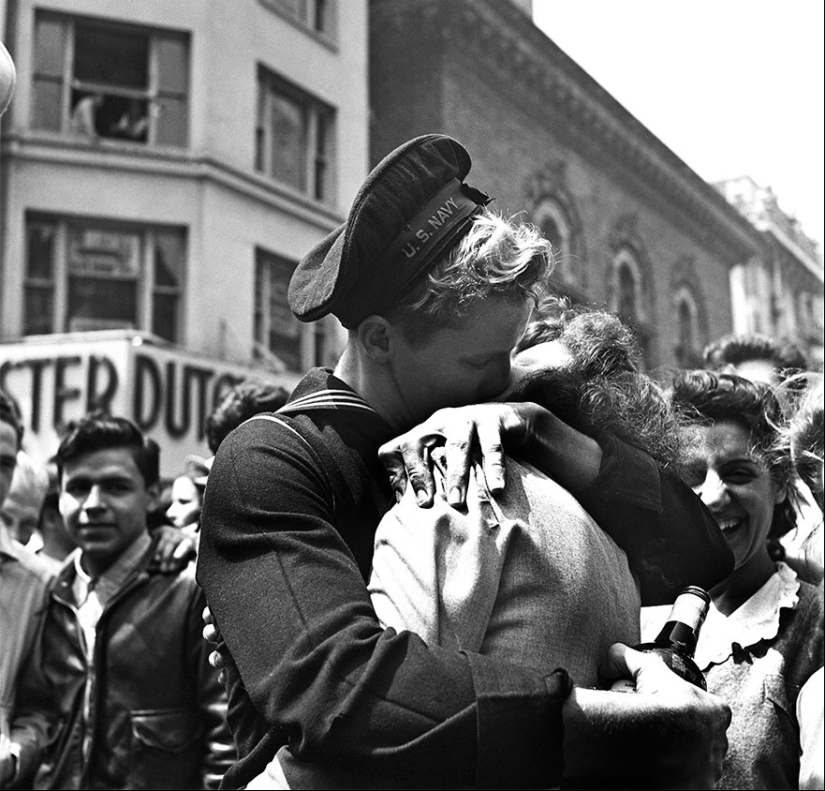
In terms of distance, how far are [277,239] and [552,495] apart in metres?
12.7

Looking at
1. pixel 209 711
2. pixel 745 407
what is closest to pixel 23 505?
pixel 209 711

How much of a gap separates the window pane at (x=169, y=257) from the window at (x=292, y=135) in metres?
1.52

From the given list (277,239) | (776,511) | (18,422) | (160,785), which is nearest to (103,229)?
(277,239)

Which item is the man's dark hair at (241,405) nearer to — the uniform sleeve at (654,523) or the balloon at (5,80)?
the balloon at (5,80)

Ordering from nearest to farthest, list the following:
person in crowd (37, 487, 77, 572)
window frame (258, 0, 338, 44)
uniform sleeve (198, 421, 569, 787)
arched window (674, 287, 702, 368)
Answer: uniform sleeve (198, 421, 569, 787), person in crowd (37, 487, 77, 572), window frame (258, 0, 338, 44), arched window (674, 287, 702, 368)

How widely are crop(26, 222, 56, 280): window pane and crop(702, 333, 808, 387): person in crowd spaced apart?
10314 millimetres

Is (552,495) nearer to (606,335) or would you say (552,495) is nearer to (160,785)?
(606,335)

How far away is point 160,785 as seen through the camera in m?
3.23

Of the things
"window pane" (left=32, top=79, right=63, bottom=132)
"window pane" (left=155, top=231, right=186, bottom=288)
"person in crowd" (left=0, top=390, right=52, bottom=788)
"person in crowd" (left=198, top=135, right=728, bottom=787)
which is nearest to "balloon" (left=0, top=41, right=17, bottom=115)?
"person in crowd" (left=198, top=135, right=728, bottom=787)

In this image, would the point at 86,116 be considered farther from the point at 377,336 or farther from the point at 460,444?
the point at 460,444

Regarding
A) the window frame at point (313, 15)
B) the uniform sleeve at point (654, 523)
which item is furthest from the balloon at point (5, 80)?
the window frame at point (313, 15)

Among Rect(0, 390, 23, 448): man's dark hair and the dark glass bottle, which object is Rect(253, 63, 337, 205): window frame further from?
the dark glass bottle

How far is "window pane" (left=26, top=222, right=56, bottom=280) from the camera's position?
40.8ft

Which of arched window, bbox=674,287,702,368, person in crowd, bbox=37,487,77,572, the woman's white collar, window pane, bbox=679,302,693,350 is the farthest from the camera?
window pane, bbox=679,302,693,350
